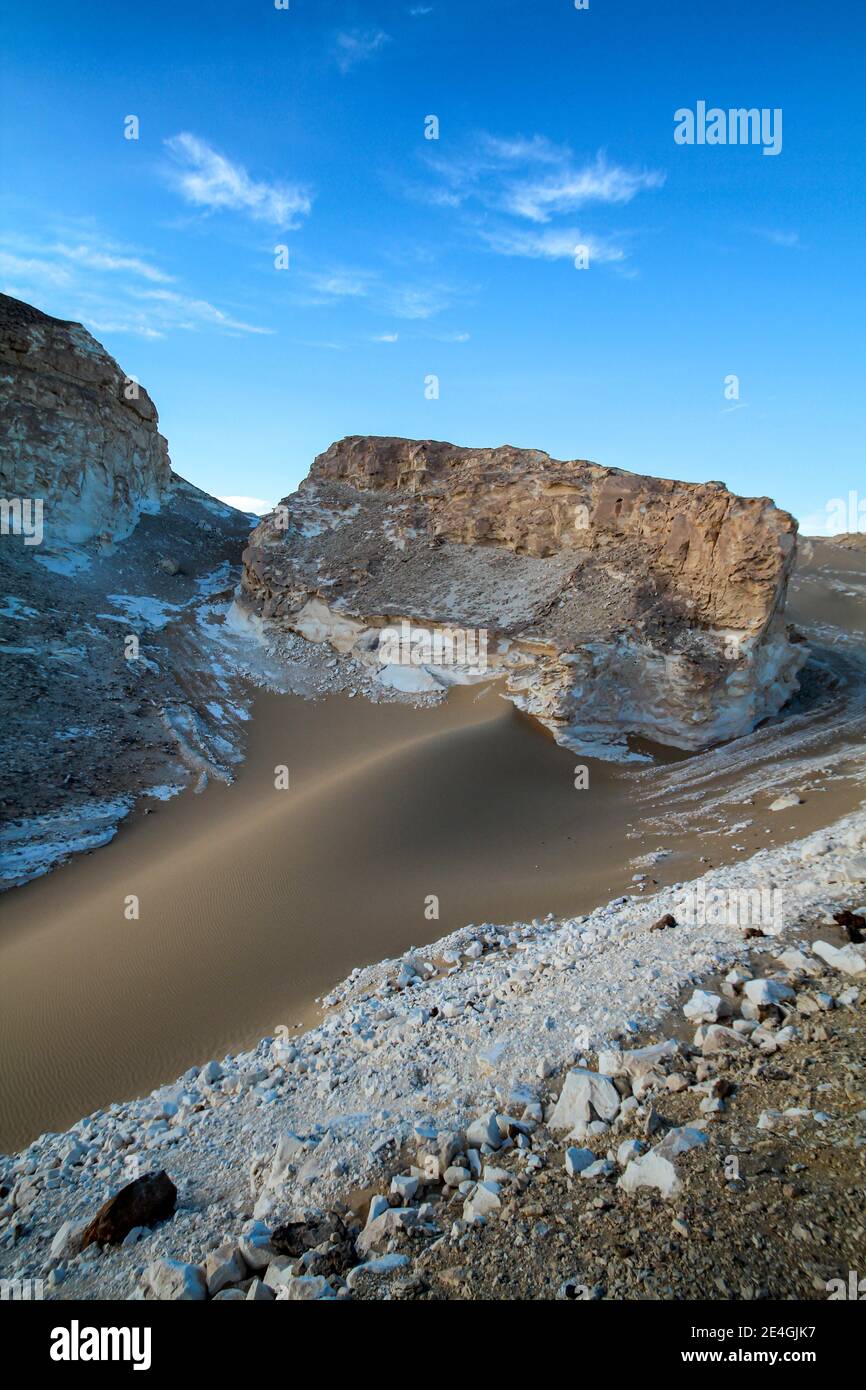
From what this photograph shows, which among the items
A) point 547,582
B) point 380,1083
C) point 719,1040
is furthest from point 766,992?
point 547,582

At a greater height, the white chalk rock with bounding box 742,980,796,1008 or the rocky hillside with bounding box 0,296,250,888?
the rocky hillside with bounding box 0,296,250,888

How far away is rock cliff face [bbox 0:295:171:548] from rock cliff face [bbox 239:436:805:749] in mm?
5607

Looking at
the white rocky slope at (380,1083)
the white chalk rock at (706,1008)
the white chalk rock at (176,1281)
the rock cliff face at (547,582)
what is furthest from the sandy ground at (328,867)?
the white chalk rock at (706,1008)

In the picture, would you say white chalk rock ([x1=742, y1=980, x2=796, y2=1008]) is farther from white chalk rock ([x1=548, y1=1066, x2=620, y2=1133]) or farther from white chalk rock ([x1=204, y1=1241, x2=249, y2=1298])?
white chalk rock ([x1=204, y1=1241, x2=249, y2=1298])

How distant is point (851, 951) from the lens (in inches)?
170

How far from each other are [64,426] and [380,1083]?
23181mm

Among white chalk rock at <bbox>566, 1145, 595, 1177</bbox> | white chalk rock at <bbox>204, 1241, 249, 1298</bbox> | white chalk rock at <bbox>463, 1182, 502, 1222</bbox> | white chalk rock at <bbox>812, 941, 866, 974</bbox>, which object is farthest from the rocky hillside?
white chalk rock at <bbox>812, 941, 866, 974</bbox>

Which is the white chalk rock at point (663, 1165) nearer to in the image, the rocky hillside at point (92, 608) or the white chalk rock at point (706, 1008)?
the white chalk rock at point (706, 1008)

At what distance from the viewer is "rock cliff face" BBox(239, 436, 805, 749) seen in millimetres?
14070

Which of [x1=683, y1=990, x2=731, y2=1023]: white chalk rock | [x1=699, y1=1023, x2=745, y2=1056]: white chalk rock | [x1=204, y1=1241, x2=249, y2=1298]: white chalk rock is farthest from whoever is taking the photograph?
[x1=683, y1=990, x2=731, y2=1023]: white chalk rock

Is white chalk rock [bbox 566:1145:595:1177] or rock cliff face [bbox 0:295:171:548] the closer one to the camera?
white chalk rock [bbox 566:1145:595:1177]

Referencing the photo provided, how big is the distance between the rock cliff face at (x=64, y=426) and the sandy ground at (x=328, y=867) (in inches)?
478

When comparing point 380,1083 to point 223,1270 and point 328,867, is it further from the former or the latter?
point 328,867

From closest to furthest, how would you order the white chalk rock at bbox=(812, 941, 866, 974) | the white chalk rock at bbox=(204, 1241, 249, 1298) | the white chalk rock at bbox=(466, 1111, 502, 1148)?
1. the white chalk rock at bbox=(204, 1241, 249, 1298)
2. the white chalk rock at bbox=(466, 1111, 502, 1148)
3. the white chalk rock at bbox=(812, 941, 866, 974)
